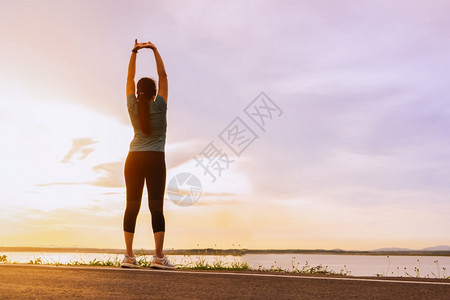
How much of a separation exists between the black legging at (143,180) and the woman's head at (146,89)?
31.4 inches

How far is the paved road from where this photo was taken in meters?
4.19

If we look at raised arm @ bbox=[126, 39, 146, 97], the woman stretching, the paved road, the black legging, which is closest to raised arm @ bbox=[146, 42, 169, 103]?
the woman stretching

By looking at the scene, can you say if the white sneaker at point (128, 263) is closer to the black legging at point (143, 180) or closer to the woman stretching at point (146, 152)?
the woman stretching at point (146, 152)

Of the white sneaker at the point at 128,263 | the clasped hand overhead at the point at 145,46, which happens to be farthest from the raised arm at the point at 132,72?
the white sneaker at the point at 128,263

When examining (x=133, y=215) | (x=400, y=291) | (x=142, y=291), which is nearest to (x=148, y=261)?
(x=133, y=215)

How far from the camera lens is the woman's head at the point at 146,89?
6.91 m

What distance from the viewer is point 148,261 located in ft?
29.2

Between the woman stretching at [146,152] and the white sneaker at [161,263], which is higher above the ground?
the woman stretching at [146,152]

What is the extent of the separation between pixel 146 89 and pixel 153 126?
21.7 inches

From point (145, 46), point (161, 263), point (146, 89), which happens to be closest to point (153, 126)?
point (146, 89)

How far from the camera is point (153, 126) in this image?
22.5 feet

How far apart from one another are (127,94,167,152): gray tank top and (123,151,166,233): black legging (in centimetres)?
9

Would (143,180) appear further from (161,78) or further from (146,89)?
(161,78)

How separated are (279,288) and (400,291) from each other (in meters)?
1.15
